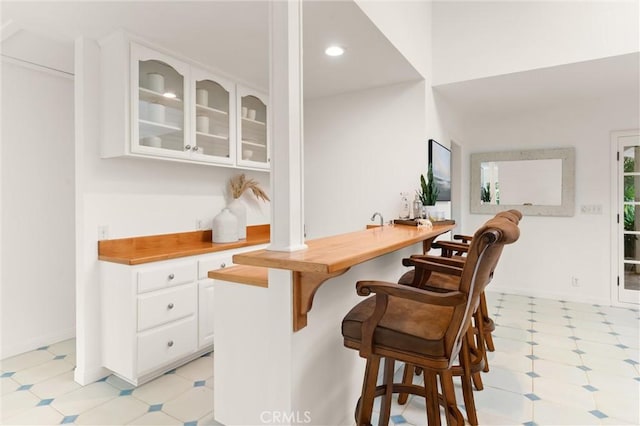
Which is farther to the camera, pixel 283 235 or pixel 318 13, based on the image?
pixel 318 13

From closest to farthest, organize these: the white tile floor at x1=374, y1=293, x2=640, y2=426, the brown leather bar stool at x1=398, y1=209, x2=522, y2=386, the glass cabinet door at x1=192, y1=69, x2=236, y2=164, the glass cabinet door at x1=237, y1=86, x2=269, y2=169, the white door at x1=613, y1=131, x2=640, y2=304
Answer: the brown leather bar stool at x1=398, y1=209, x2=522, y2=386 → the white tile floor at x1=374, y1=293, x2=640, y2=426 → the glass cabinet door at x1=192, y1=69, x2=236, y2=164 → the glass cabinet door at x1=237, y1=86, x2=269, y2=169 → the white door at x1=613, y1=131, x2=640, y2=304

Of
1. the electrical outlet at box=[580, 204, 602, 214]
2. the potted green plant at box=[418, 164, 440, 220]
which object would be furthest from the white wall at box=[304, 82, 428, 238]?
the electrical outlet at box=[580, 204, 602, 214]

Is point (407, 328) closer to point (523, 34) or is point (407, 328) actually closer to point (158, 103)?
point (158, 103)

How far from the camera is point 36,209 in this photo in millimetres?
2834

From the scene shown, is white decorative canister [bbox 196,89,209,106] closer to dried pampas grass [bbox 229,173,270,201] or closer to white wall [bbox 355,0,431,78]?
dried pampas grass [bbox 229,173,270,201]

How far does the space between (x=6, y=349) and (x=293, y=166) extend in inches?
110

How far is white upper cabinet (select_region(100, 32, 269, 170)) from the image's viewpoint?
2330mm

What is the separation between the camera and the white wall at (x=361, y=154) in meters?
3.30

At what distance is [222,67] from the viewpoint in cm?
289

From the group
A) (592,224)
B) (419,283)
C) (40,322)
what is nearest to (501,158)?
(592,224)

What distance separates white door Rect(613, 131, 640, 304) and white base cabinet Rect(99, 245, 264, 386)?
14.8 ft

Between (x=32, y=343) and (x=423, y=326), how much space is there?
121 inches

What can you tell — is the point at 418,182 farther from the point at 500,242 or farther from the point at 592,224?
the point at 592,224

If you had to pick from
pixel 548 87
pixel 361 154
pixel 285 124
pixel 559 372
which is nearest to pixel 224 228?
pixel 361 154
